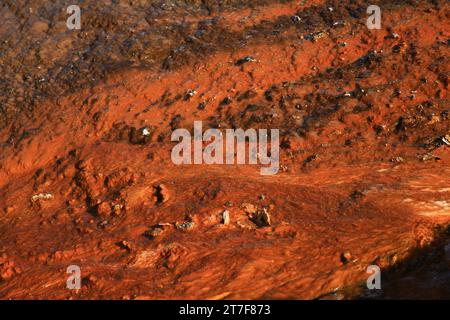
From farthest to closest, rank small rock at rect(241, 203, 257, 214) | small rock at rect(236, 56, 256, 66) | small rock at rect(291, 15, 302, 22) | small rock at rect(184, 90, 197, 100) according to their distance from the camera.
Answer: small rock at rect(291, 15, 302, 22) < small rock at rect(236, 56, 256, 66) < small rock at rect(184, 90, 197, 100) < small rock at rect(241, 203, 257, 214)

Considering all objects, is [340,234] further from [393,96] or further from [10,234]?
[10,234]

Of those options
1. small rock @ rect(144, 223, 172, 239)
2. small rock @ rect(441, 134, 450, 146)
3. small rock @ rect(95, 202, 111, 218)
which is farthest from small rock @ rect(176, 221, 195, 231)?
small rock @ rect(441, 134, 450, 146)

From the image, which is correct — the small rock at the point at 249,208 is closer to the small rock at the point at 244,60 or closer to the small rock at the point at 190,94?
the small rock at the point at 190,94

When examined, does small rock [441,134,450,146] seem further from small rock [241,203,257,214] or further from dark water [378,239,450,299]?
small rock [241,203,257,214]
